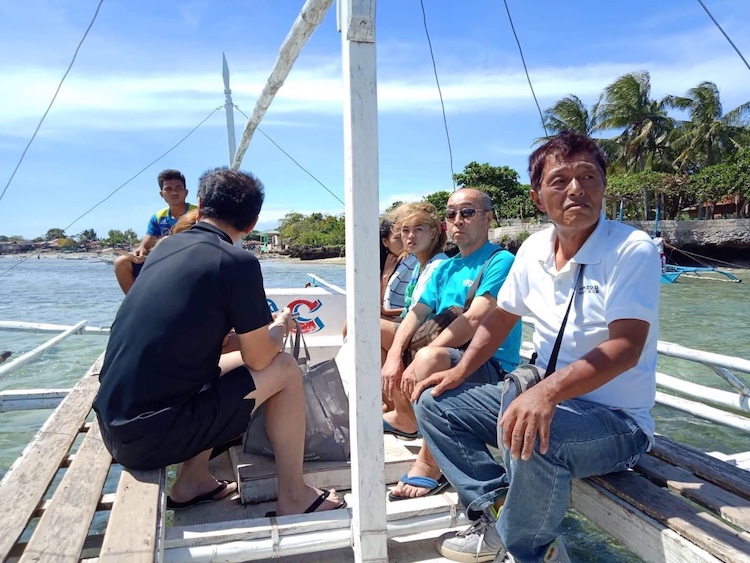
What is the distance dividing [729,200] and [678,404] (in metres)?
42.3

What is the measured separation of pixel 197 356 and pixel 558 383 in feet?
4.20

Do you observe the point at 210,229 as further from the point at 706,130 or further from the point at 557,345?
the point at 706,130

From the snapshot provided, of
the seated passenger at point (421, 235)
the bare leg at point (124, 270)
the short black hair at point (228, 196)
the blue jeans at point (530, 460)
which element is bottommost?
the blue jeans at point (530, 460)

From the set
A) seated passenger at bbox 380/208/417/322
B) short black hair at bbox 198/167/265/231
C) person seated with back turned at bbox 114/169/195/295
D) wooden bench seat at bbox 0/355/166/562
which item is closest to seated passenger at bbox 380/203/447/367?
seated passenger at bbox 380/208/417/322

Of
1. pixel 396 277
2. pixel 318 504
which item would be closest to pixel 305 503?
pixel 318 504

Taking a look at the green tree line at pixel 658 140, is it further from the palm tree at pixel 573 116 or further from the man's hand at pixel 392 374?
the man's hand at pixel 392 374

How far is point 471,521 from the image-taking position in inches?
81.8

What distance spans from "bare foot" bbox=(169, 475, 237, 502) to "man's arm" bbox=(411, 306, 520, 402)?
1.01 m

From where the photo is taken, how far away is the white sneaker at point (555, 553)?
1743 mm

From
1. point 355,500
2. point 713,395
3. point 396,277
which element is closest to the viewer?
point 355,500

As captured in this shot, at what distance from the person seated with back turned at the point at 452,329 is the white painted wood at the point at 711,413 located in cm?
186

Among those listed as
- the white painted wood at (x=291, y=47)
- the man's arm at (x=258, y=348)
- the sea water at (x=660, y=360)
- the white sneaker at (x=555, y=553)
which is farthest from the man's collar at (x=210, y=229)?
the sea water at (x=660, y=360)

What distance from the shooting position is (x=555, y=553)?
5.78ft

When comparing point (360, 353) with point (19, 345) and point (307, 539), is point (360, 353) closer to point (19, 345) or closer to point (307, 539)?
point (307, 539)
